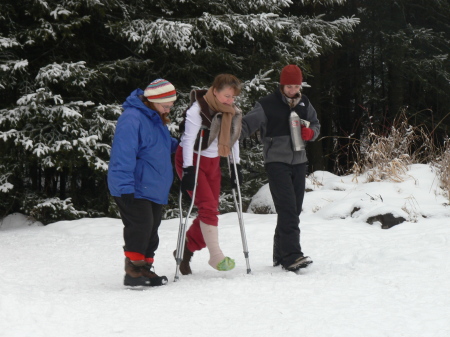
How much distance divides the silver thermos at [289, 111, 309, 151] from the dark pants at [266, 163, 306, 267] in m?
0.20

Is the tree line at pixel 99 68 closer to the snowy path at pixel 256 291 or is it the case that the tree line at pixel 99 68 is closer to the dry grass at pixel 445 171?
the dry grass at pixel 445 171

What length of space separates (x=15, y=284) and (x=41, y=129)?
149 inches

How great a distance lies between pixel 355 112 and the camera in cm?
1925

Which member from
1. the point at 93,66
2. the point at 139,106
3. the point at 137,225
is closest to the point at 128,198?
the point at 137,225

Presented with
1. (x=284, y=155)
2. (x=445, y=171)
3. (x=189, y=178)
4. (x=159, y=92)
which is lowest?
(x=445, y=171)

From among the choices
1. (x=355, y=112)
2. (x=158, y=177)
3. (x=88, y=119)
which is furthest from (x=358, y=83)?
(x=158, y=177)

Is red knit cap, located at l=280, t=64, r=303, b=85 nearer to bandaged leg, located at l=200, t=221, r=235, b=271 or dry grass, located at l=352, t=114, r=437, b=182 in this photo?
bandaged leg, located at l=200, t=221, r=235, b=271

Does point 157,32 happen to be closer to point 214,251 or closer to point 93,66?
point 93,66

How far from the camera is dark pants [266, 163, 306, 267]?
202 inches

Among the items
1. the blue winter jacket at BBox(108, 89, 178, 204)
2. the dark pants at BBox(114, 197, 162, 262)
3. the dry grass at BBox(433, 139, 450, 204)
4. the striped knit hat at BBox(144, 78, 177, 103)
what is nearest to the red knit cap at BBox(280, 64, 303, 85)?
the striped knit hat at BBox(144, 78, 177, 103)

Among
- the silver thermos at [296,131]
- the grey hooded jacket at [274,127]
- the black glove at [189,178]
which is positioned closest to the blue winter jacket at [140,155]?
the black glove at [189,178]

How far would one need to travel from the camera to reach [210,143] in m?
4.96

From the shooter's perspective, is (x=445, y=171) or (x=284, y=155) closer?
(x=284, y=155)

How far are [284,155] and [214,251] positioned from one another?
1.09m
